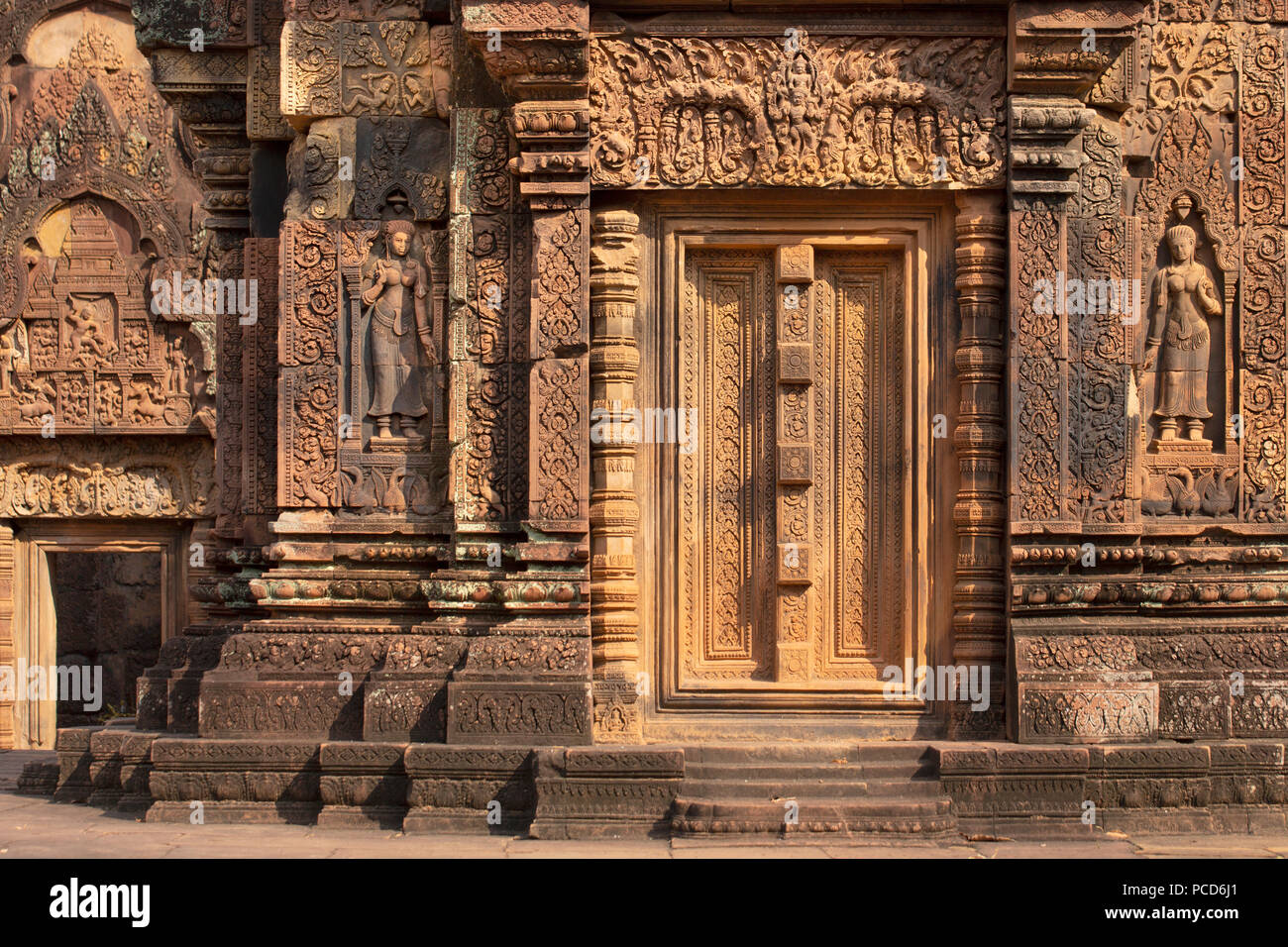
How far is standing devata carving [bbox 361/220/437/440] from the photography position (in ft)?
29.4

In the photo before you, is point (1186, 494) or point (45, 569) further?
point (45, 569)

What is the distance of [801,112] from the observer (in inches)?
337

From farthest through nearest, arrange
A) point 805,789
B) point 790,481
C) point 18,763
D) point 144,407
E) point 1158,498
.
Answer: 1. point 144,407
2. point 18,763
3. point 1158,498
4. point 790,481
5. point 805,789

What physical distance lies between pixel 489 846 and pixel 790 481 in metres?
2.80

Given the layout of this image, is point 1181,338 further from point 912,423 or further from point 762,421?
point 762,421

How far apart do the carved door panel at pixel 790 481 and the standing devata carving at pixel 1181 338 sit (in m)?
1.64

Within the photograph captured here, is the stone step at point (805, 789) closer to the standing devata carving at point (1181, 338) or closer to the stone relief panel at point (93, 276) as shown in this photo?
the standing devata carving at point (1181, 338)

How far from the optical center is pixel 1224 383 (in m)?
8.95

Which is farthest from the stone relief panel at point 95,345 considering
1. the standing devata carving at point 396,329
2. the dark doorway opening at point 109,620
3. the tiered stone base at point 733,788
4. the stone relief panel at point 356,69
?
the tiered stone base at point 733,788

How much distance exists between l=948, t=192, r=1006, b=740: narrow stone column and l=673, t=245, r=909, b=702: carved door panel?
0.39 meters

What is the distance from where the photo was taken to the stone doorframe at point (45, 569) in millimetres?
13891

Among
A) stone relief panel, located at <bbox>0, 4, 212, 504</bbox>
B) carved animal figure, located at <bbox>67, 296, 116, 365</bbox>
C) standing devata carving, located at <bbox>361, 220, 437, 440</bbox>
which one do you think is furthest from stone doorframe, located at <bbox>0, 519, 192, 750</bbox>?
standing devata carving, located at <bbox>361, 220, 437, 440</bbox>

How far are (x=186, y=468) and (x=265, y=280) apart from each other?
177 inches

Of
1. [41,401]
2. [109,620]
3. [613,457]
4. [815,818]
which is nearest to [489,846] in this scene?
[815,818]
